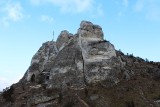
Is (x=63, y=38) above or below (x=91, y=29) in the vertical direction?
below

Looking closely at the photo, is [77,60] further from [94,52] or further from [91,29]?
[91,29]

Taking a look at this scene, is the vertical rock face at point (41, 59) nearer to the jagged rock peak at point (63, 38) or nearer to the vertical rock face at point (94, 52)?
the jagged rock peak at point (63, 38)

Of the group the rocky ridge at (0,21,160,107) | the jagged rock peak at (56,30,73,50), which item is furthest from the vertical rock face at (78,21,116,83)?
the jagged rock peak at (56,30,73,50)

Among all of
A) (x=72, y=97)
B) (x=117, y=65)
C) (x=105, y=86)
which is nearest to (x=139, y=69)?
(x=117, y=65)

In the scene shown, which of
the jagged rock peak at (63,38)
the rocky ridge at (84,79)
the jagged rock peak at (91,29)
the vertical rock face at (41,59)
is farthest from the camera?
the jagged rock peak at (63,38)

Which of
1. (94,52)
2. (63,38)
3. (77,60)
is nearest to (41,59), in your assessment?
(63,38)

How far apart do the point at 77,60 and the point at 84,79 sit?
21.4 ft

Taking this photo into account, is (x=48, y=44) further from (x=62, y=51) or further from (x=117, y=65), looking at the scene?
(x=117, y=65)

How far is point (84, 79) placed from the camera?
10594 centimetres

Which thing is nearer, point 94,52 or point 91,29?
point 94,52

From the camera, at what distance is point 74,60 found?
362 feet

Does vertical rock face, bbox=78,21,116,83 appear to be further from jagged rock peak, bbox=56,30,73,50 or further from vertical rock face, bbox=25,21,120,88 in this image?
jagged rock peak, bbox=56,30,73,50

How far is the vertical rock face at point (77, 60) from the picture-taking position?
106 meters

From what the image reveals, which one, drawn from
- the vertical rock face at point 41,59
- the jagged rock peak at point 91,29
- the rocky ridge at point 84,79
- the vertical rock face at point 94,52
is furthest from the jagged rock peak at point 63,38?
the vertical rock face at point 94,52
